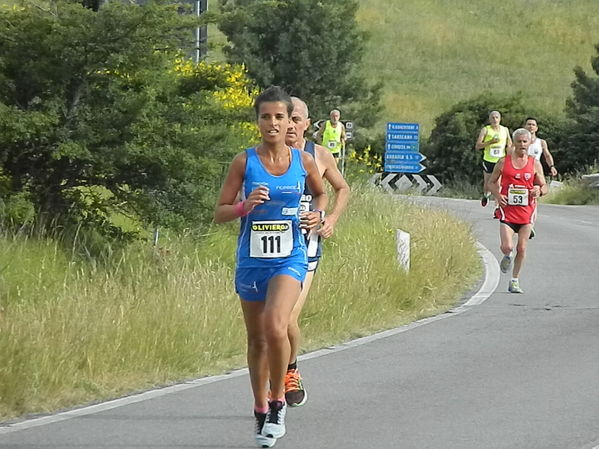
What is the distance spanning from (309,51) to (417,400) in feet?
129

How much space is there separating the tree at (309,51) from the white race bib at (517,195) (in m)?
31.5

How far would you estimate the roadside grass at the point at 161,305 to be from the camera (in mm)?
9523

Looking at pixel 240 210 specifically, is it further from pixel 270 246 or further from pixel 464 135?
pixel 464 135

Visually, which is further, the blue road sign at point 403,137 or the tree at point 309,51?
the tree at point 309,51

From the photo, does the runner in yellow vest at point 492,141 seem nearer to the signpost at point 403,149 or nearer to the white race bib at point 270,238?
the signpost at point 403,149

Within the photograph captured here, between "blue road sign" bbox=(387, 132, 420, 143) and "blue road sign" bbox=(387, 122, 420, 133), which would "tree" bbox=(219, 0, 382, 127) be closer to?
"blue road sign" bbox=(387, 132, 420, 143)

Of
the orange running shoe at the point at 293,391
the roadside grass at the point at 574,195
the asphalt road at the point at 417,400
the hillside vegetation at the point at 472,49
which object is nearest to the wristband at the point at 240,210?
the asphalt road at the point at 417,400

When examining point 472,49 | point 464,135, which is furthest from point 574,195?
point 472,49

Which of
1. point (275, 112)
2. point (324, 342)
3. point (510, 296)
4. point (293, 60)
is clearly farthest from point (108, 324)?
point (293, 60)

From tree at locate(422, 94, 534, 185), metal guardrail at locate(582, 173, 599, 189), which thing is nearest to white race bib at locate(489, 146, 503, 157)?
metal guardrail at locate(582, 173, 599, 189)

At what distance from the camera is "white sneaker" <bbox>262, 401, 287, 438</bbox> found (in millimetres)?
7859

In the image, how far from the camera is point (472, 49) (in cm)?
8931

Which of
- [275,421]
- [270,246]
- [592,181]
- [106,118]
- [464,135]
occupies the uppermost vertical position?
[106,118]

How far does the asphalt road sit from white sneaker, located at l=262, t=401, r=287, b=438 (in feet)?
0.48
